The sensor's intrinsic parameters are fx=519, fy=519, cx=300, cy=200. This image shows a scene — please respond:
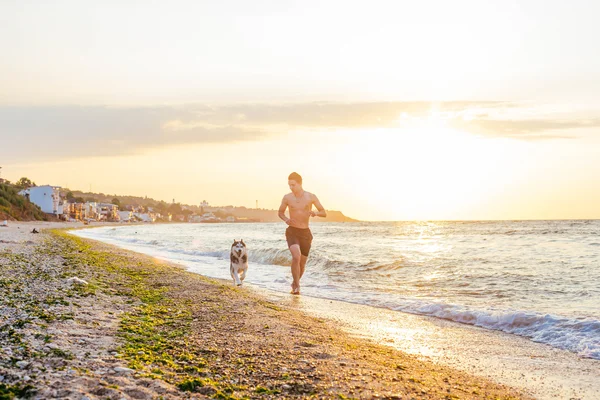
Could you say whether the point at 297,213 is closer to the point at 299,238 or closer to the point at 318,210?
the point at 318,210

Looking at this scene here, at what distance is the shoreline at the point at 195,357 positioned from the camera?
3.78 metres

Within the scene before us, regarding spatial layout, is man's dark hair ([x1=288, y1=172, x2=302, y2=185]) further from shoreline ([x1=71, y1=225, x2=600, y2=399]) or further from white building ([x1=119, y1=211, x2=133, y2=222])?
white building ([x1=119, y1=211, x2=133, y2=222])

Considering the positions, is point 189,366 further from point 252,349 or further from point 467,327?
point 467,327

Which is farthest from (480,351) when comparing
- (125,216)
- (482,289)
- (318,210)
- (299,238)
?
(125,216)

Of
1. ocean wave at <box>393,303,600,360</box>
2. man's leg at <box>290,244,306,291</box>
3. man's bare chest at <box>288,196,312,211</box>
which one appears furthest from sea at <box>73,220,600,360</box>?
man's bare chest at <box>288,196,312,211</box>

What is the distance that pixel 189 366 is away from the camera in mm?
4352

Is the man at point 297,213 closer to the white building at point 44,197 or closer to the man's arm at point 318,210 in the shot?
the man's arm at point 318,210

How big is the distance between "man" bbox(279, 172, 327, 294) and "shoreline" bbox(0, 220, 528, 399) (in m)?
3.75

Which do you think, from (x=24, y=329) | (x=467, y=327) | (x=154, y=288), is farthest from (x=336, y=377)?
(x=154, y=288)

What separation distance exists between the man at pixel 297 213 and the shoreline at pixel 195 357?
3.75m

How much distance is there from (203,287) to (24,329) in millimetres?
5720

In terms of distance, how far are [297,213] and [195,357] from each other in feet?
23.1

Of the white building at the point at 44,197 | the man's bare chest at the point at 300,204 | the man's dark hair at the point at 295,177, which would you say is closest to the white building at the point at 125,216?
the white building at the point at 44,197

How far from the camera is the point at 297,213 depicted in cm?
1156
